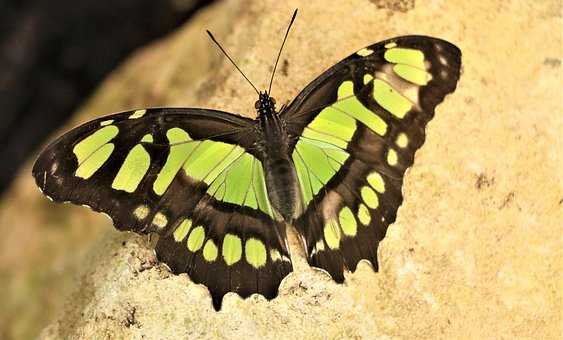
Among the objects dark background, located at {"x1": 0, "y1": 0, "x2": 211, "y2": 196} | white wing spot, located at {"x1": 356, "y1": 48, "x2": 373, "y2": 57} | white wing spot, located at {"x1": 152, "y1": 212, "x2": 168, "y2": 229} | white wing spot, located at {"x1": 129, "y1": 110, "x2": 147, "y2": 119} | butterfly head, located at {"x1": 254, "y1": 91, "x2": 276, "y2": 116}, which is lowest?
white wing spot, located at {"x1": 152, "y1": 212, "x2": 168, "y2": 229}

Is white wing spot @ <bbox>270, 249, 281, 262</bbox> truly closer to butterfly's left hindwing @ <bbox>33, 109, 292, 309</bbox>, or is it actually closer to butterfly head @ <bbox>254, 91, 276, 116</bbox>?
butterfly's left hindwing @ <bbox>33, 109, 292, 309</bbox>

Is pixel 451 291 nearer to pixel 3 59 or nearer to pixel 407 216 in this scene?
pixel 407 216

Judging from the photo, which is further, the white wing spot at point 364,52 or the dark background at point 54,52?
the dark background at point 54,52

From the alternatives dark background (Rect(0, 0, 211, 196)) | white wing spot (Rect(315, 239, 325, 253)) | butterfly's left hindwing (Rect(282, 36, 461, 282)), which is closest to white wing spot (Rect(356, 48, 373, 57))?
butterfly's left hindwing (Rect(282, 36, 461, 282))

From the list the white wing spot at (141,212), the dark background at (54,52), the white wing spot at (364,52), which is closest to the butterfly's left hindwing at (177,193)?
the white wing spot at (141,212)

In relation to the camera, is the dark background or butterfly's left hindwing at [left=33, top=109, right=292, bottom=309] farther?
the dark background

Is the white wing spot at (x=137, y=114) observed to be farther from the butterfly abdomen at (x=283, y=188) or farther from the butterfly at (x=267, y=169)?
the butterfly abdomen at (x=283, y=188)
